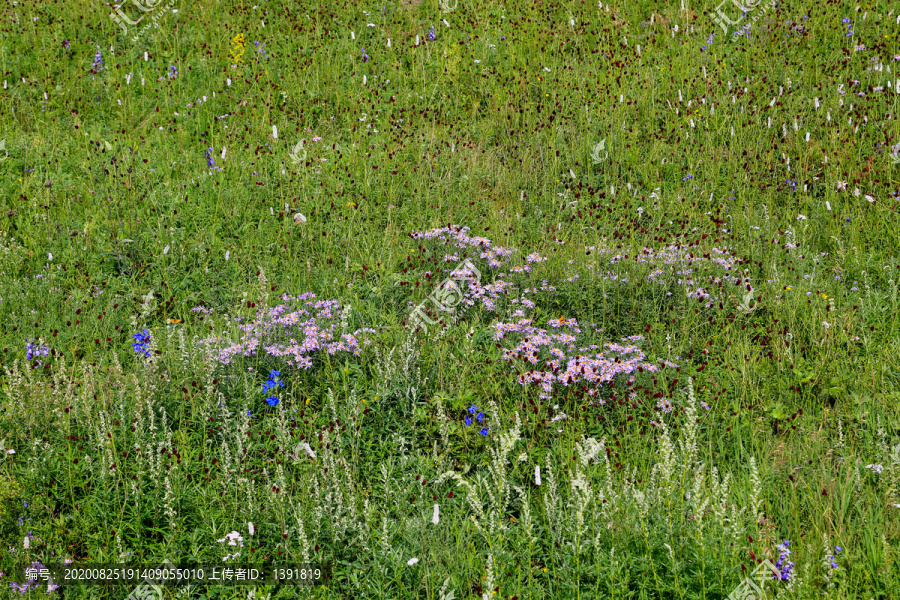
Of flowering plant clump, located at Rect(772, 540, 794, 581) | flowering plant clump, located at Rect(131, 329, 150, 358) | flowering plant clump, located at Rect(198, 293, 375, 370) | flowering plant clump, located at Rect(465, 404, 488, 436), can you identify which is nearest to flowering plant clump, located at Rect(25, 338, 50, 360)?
flowering plant clump, located at Rect(131, 329, 150, 358)

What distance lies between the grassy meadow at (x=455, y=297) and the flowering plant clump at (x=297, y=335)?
0.09ft

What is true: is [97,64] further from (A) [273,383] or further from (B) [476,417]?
(B) [476,417]

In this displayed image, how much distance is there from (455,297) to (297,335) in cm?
113

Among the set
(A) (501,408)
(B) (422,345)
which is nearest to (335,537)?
(A) (501,408)

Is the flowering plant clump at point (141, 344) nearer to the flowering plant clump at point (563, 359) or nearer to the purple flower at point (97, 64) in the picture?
the flowering plant clump at point (563, 359)

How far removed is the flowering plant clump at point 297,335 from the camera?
4.06 meters

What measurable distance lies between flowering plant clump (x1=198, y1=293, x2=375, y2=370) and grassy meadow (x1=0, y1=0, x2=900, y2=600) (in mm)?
27

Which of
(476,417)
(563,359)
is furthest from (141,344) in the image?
(563,359)

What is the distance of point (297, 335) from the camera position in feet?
14.3

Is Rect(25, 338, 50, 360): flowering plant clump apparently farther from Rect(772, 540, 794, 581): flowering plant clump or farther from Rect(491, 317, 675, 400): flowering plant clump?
Rect(772, 540, 794, 581): flowering plant clump

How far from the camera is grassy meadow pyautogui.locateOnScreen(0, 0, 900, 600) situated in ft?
9.76

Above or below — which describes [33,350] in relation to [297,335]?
above

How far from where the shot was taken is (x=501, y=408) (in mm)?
3920

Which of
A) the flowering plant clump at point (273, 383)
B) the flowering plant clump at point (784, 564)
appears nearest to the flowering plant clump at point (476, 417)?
the flowering plant clump at point (273, 383)
